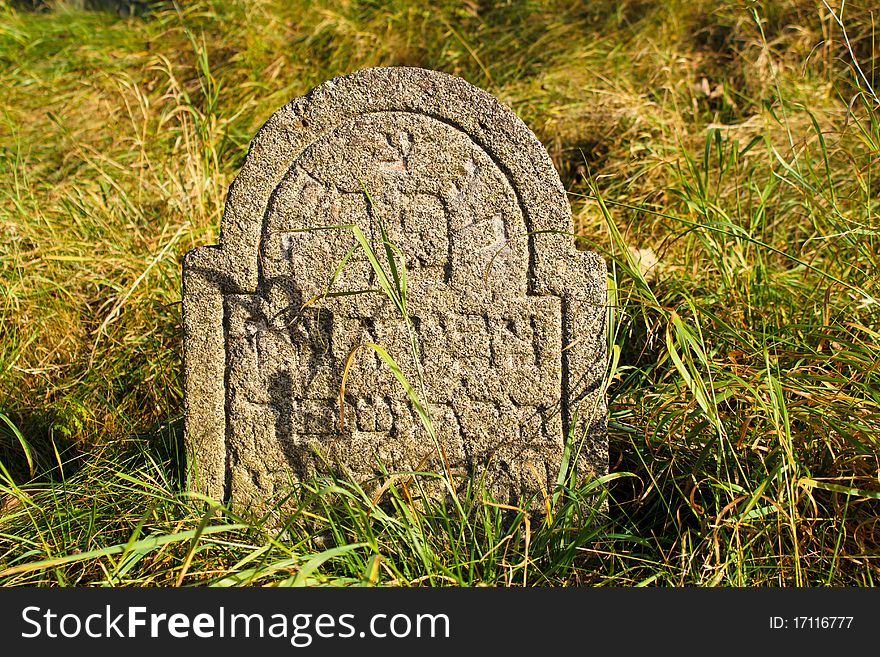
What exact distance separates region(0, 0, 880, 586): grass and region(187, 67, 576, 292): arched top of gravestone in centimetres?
17

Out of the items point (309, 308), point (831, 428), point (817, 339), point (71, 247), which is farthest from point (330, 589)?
point (71, 247)

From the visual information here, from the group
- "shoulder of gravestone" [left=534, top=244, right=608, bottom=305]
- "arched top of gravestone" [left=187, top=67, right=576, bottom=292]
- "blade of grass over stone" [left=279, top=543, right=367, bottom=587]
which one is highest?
"arched top of gravestone" [left=187, top=67, right=576, bottom=292]

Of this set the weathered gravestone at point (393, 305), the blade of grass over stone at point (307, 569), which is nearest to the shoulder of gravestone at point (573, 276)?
the weathered gravestone at point (393, 305)

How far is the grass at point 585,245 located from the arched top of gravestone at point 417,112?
0.17 metres

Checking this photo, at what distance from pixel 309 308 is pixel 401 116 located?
463 mm

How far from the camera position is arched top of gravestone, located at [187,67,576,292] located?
67.7 inches

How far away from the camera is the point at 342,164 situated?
175 cm

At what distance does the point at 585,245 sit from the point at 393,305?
128 cm

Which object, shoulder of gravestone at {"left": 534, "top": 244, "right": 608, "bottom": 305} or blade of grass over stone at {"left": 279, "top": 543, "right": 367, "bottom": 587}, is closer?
blade of grass over stone at {"left": 279, "top": 543, "right": 367, "bottom": 587}

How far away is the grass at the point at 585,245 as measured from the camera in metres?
1.64

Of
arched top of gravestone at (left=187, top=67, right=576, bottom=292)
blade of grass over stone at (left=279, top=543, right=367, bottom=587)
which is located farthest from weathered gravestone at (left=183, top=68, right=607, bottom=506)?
blade of grass over stone at (left=279, top=543, right=367, bottom=587)

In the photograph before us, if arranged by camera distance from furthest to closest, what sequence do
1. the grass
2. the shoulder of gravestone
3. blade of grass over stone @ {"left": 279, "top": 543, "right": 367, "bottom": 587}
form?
the shoulder of gravestone, the grass, blade of grass over stone @ {"left": 279, "top": 543, "right": 367, "bottom": 587}

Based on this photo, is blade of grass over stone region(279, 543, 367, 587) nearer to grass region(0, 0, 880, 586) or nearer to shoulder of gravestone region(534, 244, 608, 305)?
grass region(0, 0, 880, 586)

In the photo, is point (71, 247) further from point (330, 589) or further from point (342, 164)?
point (330, 589)
